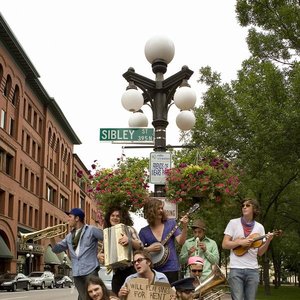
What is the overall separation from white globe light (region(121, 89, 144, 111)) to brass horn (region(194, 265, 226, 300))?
400 centimetres

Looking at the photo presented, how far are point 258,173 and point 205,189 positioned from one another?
54.4 feet

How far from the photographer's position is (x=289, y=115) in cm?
1463

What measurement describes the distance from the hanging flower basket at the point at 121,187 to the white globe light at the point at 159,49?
2.15m

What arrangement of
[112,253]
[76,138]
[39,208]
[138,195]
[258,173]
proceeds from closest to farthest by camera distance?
1. [112,253]
2. [138,195]
3. [258,173]
4. [39,208]
5. [76,138]

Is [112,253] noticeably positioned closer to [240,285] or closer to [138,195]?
[240,285]

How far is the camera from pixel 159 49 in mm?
9898

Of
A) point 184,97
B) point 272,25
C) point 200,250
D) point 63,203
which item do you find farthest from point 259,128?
point 63,203

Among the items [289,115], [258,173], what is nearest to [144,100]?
[289,115]

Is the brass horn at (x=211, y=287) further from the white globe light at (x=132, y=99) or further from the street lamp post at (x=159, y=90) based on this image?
the white globe light at (x=132, y=99)

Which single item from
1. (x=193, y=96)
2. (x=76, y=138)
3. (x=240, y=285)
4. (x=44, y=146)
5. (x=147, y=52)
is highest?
(x=76, y=138)

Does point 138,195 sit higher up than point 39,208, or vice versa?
point 39,208

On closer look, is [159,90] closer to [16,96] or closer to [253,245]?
[253,245]

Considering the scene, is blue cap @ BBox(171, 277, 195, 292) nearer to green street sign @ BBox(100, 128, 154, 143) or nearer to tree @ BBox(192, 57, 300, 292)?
green street sign @ BBox(100, 128, 154, 143)

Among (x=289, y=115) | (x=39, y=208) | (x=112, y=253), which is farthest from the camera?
(x=39, y=208)
